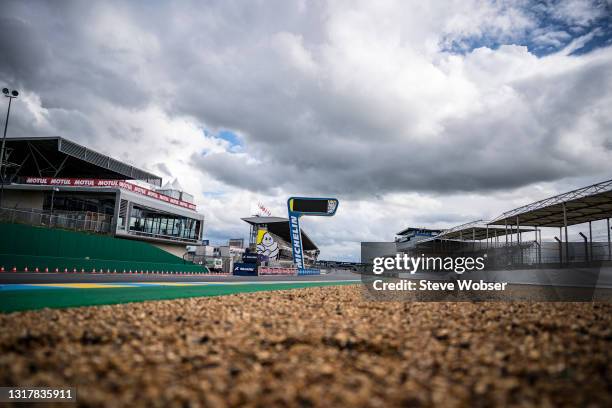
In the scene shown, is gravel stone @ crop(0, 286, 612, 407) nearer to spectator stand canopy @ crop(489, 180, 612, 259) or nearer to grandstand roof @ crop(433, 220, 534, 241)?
spectator stand canopy @ crop(489, 180, 612, 259)

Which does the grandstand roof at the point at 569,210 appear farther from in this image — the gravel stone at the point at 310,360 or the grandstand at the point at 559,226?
the gravel stone at the point at 310,360

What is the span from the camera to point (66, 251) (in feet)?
79.3

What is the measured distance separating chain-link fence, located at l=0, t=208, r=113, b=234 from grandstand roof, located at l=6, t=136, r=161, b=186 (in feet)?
45.1

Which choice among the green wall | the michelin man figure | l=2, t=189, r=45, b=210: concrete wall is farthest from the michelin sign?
l=2, t=189, r=45, b=210: concrete wall

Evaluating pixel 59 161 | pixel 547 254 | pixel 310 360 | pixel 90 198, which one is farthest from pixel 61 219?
pixel 547 254

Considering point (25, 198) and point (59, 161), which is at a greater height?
point (59, 161)

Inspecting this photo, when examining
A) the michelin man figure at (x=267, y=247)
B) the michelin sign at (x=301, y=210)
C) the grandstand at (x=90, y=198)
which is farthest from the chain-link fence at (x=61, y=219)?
the michelin man figure at (x=267, y=247)

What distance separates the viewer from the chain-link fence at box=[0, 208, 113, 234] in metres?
25.7

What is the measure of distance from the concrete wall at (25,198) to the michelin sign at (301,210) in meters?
27.4

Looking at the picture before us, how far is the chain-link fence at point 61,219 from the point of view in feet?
84.5

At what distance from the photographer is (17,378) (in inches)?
118

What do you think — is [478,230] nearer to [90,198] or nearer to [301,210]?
[301,210]

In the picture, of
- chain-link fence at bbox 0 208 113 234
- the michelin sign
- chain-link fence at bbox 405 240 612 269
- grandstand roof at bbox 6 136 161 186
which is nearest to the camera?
chain-link fence at bbox 405 240 612 269

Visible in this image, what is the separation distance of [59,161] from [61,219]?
80.3 ft
